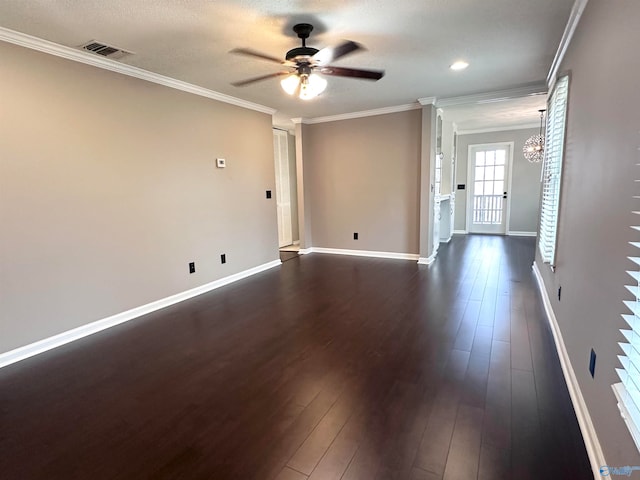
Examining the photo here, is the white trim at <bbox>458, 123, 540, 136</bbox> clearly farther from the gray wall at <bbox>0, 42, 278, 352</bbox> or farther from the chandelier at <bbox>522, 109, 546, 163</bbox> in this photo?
the gray wall at <bbox>0, 42, 278, 352</bbox>

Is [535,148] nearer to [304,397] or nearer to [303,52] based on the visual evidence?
[303,52]

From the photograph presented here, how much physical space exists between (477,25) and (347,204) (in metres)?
3.73

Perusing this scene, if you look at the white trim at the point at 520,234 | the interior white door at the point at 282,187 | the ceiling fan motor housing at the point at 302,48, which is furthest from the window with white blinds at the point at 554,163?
the white trim at the point at 520,234

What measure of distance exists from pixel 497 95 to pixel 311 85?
323 cm

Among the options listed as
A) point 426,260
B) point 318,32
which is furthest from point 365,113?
point 318,32

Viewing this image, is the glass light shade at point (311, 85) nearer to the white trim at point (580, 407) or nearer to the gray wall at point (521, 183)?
the white trim at point (580, 407)

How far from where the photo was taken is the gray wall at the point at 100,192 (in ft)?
8.56

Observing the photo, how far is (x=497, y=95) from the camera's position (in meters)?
4.56

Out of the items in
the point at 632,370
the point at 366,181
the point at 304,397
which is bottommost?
the point at 304,397

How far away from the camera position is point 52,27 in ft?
8.00

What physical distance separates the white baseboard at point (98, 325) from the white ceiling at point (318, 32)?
8.00 feet

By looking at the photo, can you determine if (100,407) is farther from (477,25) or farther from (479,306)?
(477,25)

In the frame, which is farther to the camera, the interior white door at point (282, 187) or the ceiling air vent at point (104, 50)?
the interior white door at point (282, 187)

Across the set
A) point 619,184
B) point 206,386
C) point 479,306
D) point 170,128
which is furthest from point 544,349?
point 170,128
